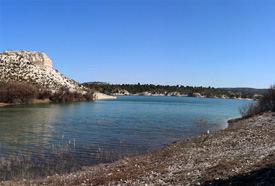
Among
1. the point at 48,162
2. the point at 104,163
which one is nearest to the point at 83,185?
the point at 104,163

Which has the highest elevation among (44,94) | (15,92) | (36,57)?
(36,57)

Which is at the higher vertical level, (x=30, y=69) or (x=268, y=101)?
(x=30, y=69)

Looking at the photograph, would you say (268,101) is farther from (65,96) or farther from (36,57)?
(36,57)

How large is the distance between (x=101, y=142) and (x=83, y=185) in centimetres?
1170

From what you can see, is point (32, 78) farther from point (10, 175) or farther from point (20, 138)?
point (10, 175)

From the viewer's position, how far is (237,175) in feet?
30.7

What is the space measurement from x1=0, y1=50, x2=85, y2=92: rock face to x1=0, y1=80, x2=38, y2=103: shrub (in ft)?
93.2

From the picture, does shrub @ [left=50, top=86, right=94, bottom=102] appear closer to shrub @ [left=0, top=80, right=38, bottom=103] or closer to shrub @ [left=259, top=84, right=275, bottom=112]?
shrub @ [left=0, top=80, right=38, bottom=103]

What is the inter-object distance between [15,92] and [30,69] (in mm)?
49810

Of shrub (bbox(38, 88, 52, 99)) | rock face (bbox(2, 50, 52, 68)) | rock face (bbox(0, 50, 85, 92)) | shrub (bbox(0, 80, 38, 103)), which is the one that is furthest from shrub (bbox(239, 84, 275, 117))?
rock face (bbox(2, 50, 52, 68))

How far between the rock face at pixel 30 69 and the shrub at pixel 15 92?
2842 cm

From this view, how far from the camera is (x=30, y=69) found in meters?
116

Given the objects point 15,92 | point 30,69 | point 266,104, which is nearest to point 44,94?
point 15,92

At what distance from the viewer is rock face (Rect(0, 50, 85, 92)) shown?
104m
